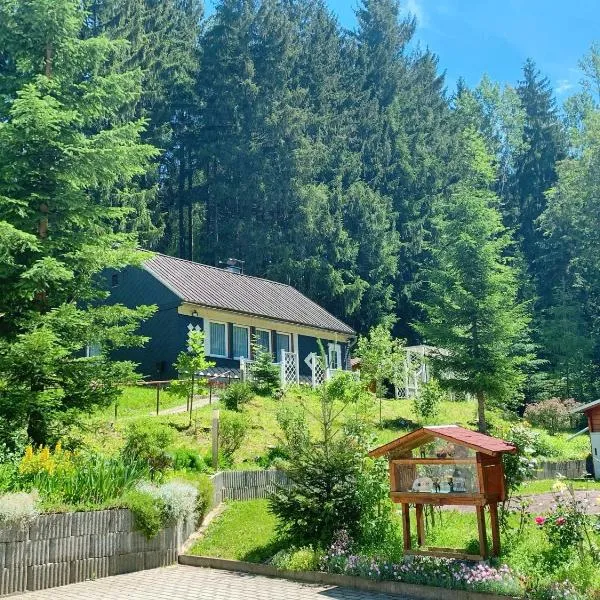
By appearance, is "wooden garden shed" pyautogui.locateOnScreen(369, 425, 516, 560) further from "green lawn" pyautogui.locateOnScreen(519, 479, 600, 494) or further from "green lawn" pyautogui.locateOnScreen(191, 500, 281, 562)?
"green lawn" pyautogui.locateOnScreen(519, 479, 600, 494)

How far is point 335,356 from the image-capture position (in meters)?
33.8

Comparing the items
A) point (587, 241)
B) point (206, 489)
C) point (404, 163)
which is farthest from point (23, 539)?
point (404, 163)

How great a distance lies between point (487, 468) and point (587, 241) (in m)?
37.4

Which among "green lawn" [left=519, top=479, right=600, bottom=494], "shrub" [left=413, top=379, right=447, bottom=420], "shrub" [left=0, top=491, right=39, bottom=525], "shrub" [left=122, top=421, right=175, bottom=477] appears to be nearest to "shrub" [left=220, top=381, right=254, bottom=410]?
"shrub" [left=413, top=379, right=447, bottom=420]

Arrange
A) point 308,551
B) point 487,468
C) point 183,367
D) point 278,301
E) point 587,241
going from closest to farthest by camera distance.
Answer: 1. point 487,468
2. point 308,551
3. point 183,367
4. point 278,301
5. point 587,241

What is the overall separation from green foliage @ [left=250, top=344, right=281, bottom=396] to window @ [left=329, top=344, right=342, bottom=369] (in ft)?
27.1

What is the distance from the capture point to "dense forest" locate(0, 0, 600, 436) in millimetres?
38125

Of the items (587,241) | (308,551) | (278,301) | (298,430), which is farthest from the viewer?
(587,241)

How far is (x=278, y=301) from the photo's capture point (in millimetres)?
33406

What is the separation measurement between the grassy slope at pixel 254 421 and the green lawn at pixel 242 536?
257 cm

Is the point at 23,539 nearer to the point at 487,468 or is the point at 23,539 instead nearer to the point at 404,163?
the point at 487,468

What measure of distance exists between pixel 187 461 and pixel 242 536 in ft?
9.97

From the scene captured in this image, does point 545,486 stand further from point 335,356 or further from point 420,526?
point 335,356

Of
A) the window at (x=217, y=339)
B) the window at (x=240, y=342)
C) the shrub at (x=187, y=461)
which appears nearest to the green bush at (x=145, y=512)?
the shrub at (x=187, y=461)
